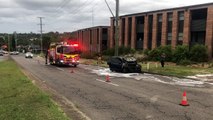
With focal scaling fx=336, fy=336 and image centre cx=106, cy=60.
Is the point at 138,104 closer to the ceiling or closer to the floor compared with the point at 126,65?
closer to the floor

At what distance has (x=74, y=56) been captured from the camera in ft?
130

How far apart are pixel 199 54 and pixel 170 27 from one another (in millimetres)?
12034

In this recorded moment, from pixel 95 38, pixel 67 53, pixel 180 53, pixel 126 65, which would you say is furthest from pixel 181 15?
pixel 95 38

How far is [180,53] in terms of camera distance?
136 feet

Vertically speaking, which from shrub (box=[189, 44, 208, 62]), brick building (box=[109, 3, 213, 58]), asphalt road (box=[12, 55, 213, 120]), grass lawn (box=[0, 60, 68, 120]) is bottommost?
asphalt road (box=[12, 55, 213, 120])

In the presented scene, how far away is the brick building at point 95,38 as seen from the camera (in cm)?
7762

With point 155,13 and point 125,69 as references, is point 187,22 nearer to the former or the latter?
point 155,13

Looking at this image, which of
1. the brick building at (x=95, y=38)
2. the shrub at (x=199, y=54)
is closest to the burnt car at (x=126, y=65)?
the shrub at (x=199, y=54)

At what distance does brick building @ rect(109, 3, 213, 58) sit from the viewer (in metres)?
44.3

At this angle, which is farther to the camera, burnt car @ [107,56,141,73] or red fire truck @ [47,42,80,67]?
red fire truck @ [47,42,80,67]

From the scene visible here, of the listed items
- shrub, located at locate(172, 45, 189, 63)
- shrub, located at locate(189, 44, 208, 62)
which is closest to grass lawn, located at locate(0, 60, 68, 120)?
shrub, located at locate(189, 44, 208, 62)

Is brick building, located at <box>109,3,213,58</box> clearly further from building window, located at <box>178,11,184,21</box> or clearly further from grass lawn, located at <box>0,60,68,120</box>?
grass lawn, located at <box>0,60,68,120</box>

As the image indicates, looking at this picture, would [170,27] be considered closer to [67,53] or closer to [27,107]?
[67,53]

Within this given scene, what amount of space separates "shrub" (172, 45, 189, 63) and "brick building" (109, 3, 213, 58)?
330 cm
